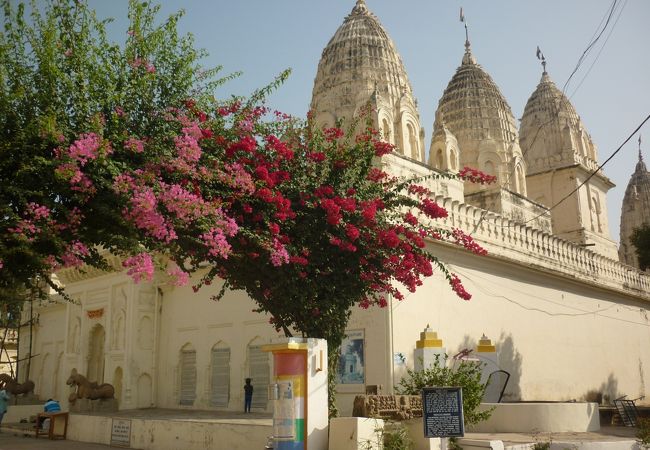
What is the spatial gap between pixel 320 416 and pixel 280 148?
3.41m

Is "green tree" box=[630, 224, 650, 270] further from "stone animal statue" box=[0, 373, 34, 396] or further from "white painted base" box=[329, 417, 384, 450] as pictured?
"stone animal statue" box=[0, 373, 34, 396]

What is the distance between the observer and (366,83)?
23375 millimetres

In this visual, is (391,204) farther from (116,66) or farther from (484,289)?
(484,289)

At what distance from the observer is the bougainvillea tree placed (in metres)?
6.62

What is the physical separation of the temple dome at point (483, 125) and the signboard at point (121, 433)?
18066 mm

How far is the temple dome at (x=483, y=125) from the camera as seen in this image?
28.1 metres

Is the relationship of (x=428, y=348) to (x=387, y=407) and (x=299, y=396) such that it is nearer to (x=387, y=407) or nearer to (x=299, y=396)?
(x=387, y=407)

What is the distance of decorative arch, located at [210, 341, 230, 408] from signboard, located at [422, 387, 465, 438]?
369 inches

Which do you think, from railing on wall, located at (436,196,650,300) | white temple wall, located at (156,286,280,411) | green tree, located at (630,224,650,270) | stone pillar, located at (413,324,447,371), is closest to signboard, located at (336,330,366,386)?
stone pillar, located at (413,324,447,371)

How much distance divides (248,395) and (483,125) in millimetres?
18106

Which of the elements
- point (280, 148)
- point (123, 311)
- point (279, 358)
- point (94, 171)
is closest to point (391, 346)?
point (279, 358)

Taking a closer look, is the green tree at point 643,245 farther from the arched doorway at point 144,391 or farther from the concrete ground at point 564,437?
the arched doorway at point 144,391

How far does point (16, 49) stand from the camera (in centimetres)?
709

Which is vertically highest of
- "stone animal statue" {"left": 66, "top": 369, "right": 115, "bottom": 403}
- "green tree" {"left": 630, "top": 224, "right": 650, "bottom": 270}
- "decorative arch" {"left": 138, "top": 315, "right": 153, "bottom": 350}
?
"green tree" {"left": 630, "top": 224, "right": 650, "bottom": 270}
